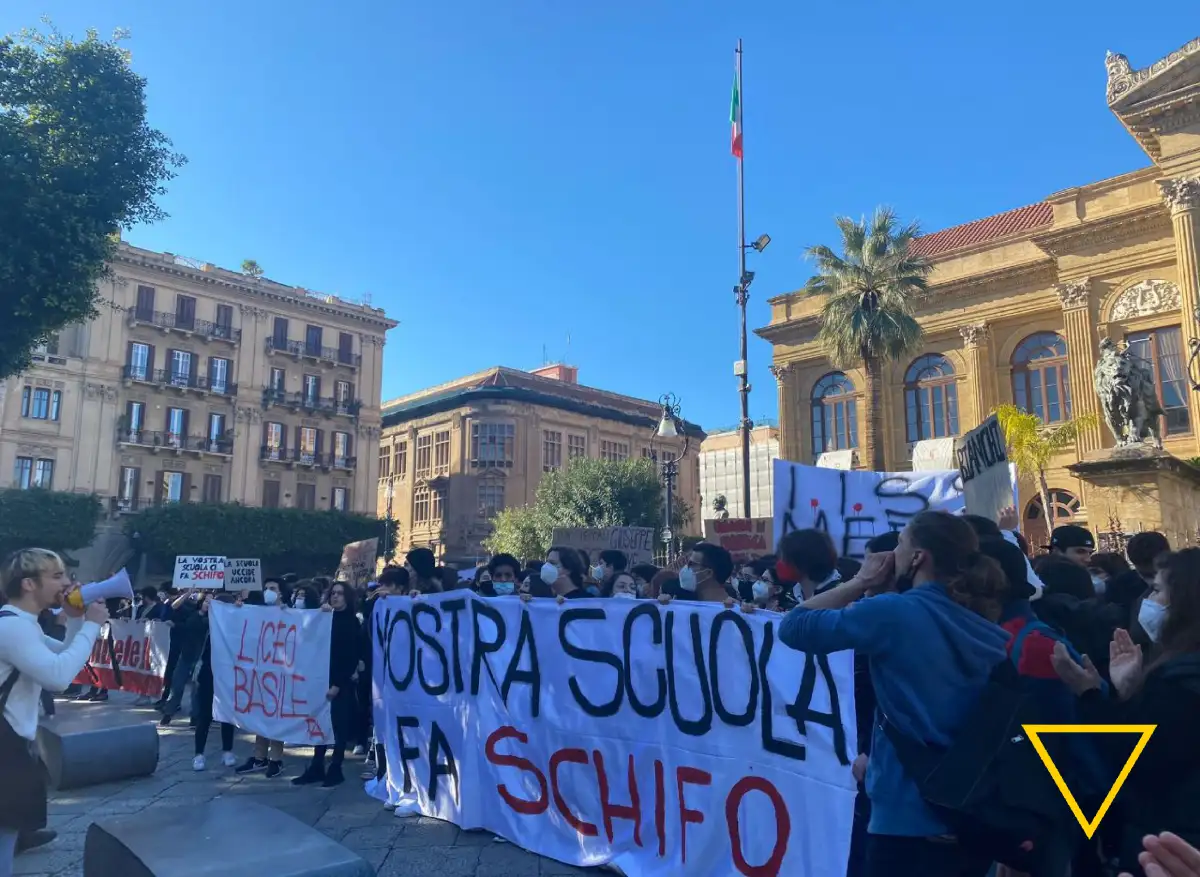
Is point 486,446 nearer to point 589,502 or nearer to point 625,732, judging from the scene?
point 589,502

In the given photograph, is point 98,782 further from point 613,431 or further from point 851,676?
point 613,431

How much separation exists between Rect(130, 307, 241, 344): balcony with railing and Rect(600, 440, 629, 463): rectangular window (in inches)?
1064

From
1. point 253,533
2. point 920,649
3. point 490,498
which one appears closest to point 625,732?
point 920,649

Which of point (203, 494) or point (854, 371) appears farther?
point (203, 494)

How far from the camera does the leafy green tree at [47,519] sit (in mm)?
37500

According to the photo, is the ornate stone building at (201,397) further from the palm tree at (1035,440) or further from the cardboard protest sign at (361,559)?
the palm tree at (1035,440)

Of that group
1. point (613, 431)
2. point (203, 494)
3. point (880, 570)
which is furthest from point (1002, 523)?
point (613, 431)

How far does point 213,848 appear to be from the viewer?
130 inches

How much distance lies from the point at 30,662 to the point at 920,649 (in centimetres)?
352

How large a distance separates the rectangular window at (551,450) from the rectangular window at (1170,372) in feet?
126

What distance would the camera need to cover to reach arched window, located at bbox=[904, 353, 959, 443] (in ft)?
116

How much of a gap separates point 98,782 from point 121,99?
14.9m

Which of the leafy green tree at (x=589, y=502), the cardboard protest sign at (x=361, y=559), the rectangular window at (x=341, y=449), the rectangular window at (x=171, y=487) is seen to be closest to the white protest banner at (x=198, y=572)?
the cardboard protest sign at (x=361, y=559)

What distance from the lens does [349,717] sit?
7.43 metres
